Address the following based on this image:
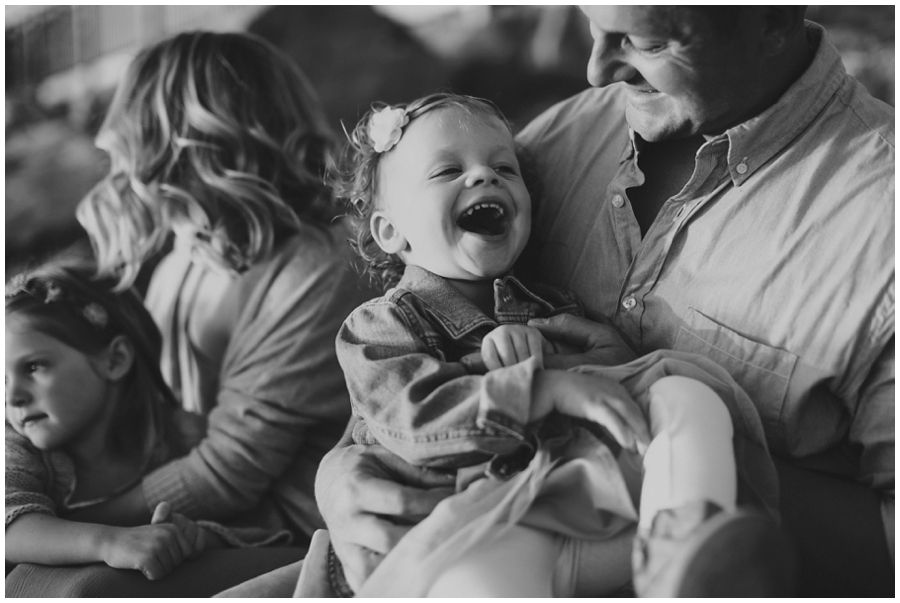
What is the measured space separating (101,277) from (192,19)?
65 centimetres

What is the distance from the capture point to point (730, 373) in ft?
4.46

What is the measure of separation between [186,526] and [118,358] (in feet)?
1.48

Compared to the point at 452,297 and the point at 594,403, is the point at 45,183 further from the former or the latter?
the point at 594,403

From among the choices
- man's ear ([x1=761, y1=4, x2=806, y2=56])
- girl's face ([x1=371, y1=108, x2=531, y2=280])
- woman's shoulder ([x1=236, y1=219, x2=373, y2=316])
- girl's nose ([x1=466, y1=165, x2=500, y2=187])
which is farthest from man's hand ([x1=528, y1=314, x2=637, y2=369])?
woman's shoulder ([x1=236, y1=219, x2=373, y2=316])

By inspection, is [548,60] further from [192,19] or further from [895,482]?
[895,482]

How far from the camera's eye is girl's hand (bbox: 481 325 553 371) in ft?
4.19

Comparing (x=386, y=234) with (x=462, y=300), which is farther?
(x=386, y=234)

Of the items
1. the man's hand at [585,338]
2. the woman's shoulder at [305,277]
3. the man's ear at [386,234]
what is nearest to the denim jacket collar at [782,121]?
the man's hand at [585,338]

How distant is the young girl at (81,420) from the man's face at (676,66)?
1129mm

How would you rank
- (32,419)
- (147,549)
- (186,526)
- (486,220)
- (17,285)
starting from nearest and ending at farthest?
(486,220) → (147,549) → (186,526) → (32,419) → (17,285)

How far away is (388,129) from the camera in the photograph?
151 cm

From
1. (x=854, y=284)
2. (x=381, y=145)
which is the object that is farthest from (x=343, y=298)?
(x=854, y=284)

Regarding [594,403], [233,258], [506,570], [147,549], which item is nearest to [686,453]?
[594,403]

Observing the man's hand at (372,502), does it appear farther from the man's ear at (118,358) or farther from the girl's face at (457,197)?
the man's ear at (118,358)
